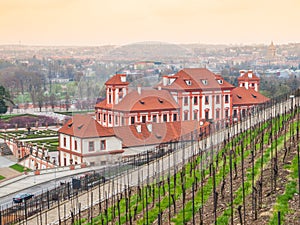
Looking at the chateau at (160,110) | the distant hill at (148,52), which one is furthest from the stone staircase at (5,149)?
the distant hill at (148,52)

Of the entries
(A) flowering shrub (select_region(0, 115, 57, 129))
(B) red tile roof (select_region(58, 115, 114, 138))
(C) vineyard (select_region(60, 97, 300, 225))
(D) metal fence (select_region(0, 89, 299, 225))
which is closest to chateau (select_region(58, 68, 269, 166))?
(B) red tile roof (select_region(58, 115, 114, 138))

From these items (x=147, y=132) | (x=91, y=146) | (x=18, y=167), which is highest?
(x=147, y=132)

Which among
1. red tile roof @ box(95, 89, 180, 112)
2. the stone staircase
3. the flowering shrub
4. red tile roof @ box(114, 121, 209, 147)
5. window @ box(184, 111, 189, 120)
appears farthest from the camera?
the flowering shrub

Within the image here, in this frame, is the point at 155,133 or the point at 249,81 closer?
the point at 155,133

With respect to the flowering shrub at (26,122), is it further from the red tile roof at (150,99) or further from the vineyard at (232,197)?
the vineyard at (232,197)

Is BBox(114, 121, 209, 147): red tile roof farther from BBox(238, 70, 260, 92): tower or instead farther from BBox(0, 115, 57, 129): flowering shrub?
BBox(0, 115, 57, 129): flowering shrub

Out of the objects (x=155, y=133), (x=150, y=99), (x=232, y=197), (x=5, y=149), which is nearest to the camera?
(x=232, y=197)

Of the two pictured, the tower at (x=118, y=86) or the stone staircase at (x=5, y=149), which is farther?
the stone staircase at (x=5, y=149)

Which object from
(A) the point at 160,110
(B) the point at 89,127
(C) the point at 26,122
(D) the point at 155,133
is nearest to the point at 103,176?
(D) the point at 155,133

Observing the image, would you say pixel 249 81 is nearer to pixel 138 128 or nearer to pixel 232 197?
pixel 138 128

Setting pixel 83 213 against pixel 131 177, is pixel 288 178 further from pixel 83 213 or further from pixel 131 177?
pixel 131 177

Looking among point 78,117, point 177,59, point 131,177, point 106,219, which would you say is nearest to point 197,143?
point 131,177

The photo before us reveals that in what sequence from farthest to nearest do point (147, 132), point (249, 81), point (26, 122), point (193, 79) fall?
point (26, 122) → point (249, 81) → point (147, 132) → point (193, 79)

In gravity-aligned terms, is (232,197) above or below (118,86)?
below
